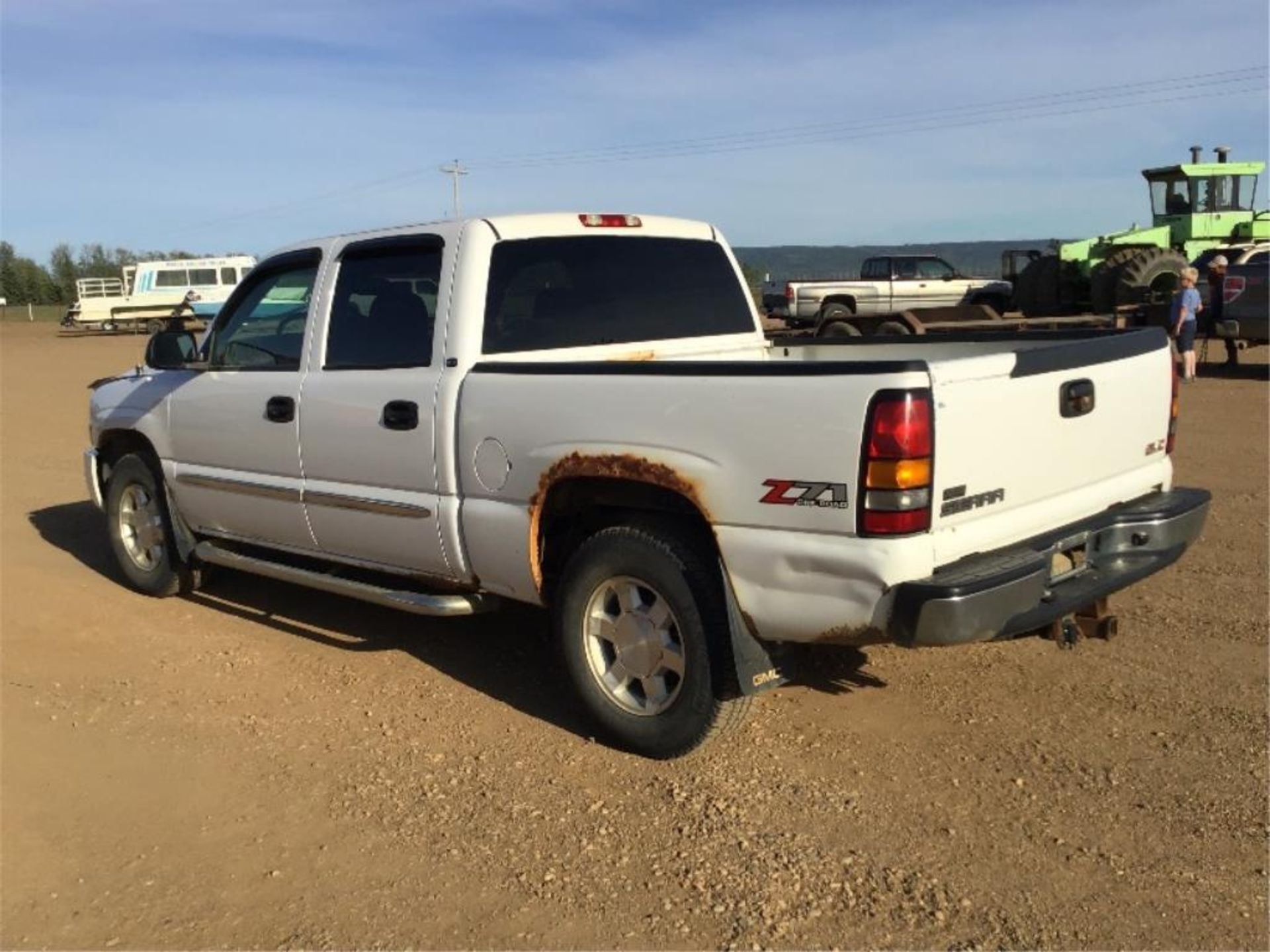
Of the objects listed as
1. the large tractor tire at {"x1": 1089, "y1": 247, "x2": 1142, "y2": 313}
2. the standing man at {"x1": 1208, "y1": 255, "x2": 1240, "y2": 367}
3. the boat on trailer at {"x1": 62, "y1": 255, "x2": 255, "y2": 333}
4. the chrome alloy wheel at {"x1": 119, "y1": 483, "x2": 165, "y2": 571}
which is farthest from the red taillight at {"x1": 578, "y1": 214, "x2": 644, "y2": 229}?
the boat on trailer at {"x1": 62, "y1": 255, "x2": 255, "y2": 333}

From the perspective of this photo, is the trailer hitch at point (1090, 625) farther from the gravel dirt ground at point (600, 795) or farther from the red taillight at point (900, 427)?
the red taillight at point (900, 427)

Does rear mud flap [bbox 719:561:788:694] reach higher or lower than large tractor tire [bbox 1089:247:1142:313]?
lower

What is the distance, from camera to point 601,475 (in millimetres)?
4012

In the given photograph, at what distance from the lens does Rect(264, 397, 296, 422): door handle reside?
5.24 meters

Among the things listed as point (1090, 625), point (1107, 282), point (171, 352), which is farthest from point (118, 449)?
point (1107, 282)

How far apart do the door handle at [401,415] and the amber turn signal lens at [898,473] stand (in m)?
2.03

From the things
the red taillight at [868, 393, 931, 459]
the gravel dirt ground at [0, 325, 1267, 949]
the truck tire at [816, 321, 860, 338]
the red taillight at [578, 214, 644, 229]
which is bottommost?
the gravel dirt ground at [0, 325, 1267, 949]

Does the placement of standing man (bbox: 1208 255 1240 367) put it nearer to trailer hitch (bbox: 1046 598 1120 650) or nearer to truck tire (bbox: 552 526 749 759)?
trailer hitch (bbox: 1046 598 1120 650)

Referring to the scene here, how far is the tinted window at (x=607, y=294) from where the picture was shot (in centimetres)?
475

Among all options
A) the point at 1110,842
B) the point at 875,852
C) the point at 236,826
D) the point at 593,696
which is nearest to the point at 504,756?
the point at 593,696

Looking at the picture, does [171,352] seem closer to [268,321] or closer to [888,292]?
[268,321]

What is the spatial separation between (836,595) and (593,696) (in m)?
1.20

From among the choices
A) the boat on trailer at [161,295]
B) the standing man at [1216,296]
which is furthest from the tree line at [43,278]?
the standing man at [1216,296]

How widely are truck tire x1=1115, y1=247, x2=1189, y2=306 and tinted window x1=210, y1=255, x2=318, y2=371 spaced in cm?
1905
